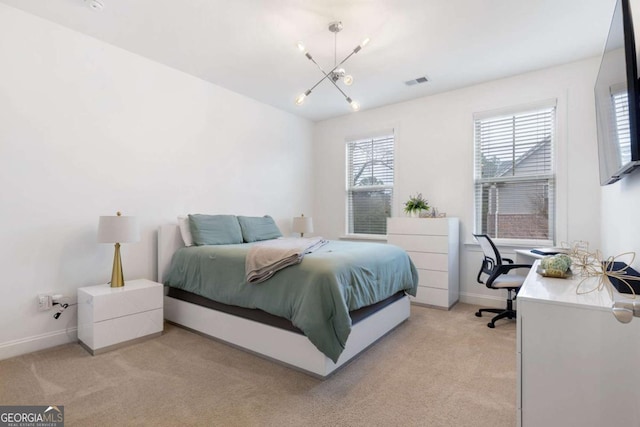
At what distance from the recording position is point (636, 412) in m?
1.14

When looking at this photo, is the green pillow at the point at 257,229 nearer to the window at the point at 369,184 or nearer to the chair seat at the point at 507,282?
the window at the point at 369,184

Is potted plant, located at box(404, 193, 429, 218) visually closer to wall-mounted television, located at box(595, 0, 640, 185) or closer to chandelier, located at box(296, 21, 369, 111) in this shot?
chandelier, located at box(296, 21, 369, 111)

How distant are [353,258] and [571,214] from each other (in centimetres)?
254

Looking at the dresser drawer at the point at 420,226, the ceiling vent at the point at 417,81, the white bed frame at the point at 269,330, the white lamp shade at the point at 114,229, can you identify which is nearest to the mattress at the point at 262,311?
the white bed frame at the point at 269,330

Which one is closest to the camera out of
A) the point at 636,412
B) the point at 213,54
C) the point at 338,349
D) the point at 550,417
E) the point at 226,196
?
the point at 636,412

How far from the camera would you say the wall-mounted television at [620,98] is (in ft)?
4.50

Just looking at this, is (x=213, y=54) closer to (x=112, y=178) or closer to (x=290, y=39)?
(x=290, y=39)

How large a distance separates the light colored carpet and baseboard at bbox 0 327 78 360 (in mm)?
76

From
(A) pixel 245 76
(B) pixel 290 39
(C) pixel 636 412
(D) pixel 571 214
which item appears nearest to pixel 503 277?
(D) pixel 571 214

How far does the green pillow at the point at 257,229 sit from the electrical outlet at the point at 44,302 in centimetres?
178

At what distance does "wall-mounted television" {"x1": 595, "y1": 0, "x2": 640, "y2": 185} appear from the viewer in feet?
4.50

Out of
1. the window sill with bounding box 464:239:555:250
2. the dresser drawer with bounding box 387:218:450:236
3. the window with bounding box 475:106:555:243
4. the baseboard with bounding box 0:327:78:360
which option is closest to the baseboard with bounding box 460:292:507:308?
the window sill with bounding box 464:239:555:250

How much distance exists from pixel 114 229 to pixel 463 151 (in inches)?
153

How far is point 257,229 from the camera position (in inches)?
151
